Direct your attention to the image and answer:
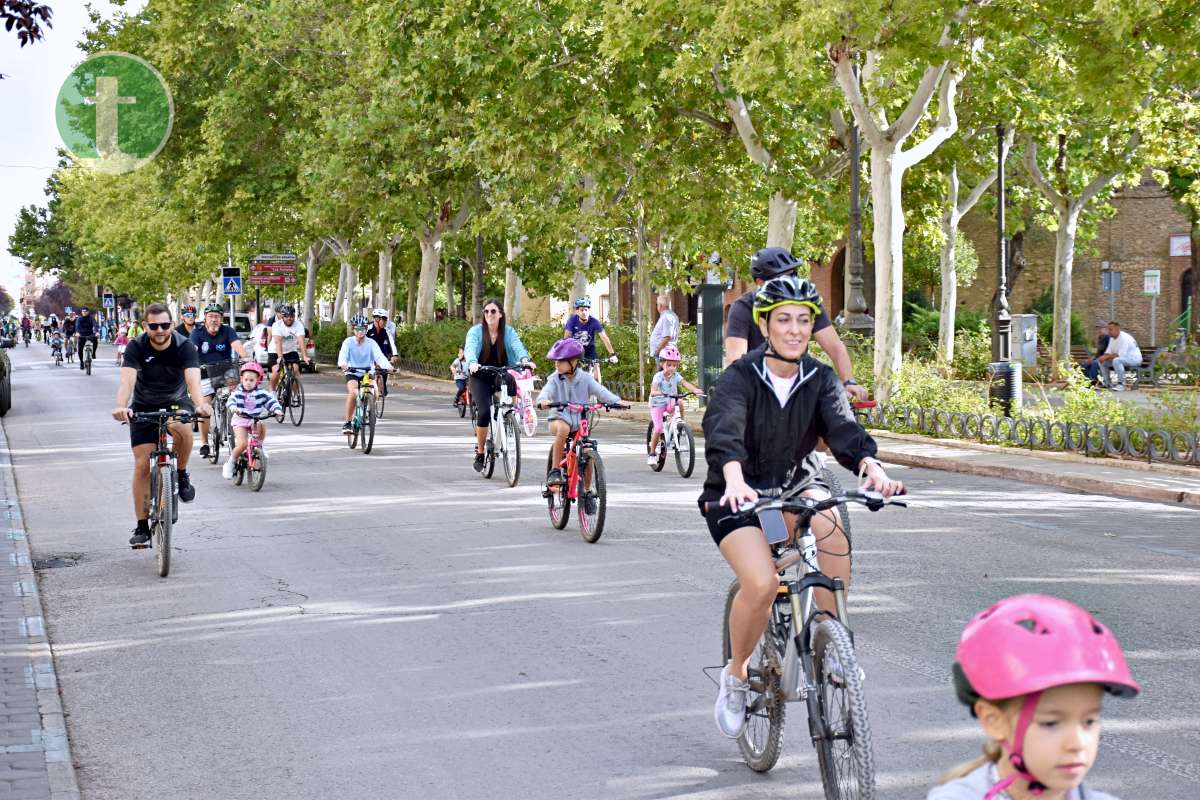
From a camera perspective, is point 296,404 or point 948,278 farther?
point 948,278

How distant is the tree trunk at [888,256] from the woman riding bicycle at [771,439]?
58.3 feet

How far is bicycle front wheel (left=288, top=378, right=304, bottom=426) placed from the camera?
2620cm

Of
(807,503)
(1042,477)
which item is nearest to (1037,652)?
(807,503)

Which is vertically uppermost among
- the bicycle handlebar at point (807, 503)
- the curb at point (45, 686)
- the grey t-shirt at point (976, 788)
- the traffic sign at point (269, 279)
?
the traffic sign at point (269, 279)

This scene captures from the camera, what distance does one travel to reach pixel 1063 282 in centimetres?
3531

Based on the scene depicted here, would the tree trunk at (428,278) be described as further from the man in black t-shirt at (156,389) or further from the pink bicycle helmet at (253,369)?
the man in black t-shirt at (156,389)

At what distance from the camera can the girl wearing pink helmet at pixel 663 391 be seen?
17.3m

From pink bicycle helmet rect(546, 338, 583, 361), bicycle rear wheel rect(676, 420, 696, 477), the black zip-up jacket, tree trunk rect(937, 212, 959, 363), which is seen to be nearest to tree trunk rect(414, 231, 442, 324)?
tree trunk rect(937, 212, 959, 363)

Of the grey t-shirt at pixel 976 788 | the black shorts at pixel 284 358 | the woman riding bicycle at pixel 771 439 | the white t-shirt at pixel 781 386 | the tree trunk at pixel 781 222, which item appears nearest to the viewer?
the grey t-shirt at pixel 976 788

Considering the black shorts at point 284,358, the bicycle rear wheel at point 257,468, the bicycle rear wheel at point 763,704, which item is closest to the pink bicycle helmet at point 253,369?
the bicycle rear wheel at point 257,468

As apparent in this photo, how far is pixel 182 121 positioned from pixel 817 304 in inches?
1776

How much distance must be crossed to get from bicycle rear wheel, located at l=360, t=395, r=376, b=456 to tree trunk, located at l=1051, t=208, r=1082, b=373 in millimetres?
19710

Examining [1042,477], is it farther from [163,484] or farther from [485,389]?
[163,484]

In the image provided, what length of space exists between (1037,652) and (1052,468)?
15289mm
